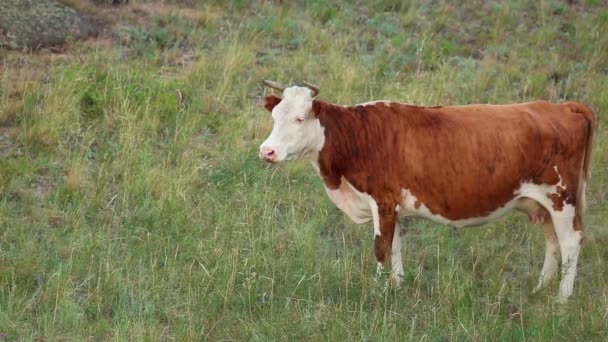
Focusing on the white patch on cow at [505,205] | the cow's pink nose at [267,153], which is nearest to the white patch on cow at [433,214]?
the white patch on cow at [505,205]

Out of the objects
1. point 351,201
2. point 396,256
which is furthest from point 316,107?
point 396,256

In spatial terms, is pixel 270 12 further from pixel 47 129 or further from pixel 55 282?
pixel 55 282

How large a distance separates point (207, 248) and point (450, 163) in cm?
213

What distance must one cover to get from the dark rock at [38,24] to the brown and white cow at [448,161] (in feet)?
17.3

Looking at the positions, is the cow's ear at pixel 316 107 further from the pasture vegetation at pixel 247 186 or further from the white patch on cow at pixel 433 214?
the pasture vegetation at pixel 247 186

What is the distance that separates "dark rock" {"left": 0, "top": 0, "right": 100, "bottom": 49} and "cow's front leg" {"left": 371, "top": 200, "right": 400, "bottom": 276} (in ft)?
19.1

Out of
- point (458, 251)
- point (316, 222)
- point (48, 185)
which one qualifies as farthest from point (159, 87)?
point (458, 251)

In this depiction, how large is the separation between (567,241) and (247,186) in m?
3.19

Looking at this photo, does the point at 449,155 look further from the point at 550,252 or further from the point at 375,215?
the point at 550,252

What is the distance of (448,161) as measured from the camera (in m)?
8.49

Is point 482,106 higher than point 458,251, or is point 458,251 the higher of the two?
point 482,106

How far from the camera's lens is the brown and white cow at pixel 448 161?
27.8ft

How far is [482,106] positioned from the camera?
877cm

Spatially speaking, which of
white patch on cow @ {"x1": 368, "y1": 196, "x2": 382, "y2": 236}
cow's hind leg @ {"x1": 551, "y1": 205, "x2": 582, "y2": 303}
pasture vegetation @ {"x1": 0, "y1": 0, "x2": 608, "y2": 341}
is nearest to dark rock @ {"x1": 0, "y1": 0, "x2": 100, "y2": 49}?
pasture vegetation @ {"x1": 0, "y1": 0, "x2": 608, "y2": 341}
